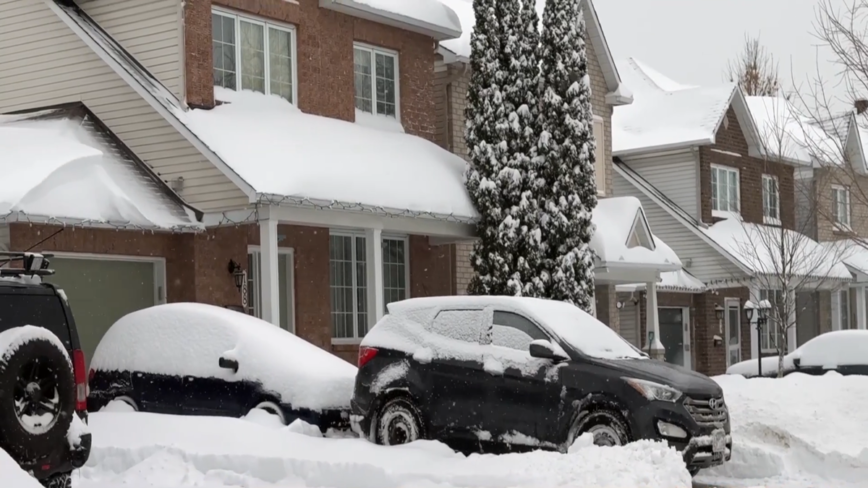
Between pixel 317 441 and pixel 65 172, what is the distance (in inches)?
253

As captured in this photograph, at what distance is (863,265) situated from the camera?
35438 millimetres

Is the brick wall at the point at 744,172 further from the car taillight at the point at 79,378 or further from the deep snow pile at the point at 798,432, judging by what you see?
the car taillight at the point at 79,378

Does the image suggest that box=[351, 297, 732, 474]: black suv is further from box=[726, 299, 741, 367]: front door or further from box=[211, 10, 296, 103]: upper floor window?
box=[726, 299, 741, 367]: front door

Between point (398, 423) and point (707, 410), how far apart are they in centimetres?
320

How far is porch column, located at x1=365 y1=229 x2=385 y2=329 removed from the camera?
18562mm

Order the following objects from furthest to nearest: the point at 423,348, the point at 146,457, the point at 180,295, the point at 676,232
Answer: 1. the point at 676,232
2. the point at 180,295
3. the point at 423,348
4. the point at 146,457

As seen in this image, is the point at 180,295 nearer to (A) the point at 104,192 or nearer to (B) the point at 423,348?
(A) the point at 104,192

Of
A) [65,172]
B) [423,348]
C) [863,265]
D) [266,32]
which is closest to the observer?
[423,348]

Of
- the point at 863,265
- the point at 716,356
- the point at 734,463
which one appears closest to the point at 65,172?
the point at 734,463

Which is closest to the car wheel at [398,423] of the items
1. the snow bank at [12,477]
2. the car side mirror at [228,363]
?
the car side mirror at [228,363]

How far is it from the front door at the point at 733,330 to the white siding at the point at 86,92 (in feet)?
65.4

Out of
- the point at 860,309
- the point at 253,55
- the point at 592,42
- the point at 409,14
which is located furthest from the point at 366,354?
the point at 860,309

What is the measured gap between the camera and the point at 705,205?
31.7 m

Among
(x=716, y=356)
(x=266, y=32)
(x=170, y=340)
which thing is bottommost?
(x=716, y=356)
